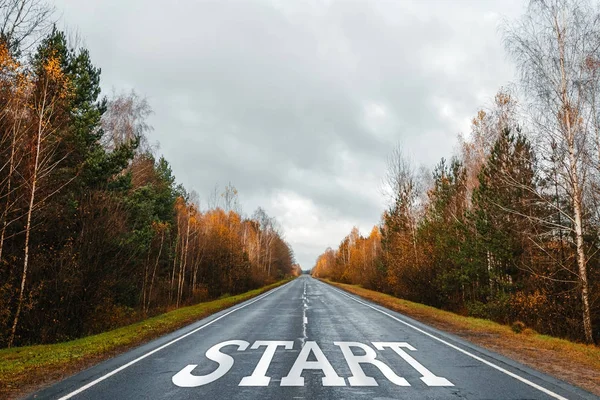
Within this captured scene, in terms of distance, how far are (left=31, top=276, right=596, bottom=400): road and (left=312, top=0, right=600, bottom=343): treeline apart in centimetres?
670

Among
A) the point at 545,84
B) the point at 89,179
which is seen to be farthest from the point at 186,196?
the point at 545,84

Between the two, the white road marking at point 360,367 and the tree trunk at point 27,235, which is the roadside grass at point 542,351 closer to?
the white road marking at point 360,367

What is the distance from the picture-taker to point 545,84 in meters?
13.4

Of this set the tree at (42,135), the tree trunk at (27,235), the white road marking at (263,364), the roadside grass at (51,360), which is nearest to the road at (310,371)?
the white road marking at (263,364)

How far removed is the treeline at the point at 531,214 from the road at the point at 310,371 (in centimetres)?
670

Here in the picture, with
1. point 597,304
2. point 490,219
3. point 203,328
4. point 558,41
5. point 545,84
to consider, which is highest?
point 558,41

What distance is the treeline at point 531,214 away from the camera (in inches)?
498

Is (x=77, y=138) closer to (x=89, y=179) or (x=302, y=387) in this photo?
(x=89, y=179)

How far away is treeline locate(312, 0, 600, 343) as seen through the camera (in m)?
12.7

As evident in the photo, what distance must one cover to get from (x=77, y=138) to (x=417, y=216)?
979 inches

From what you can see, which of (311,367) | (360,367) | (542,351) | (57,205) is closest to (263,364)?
(311,367)

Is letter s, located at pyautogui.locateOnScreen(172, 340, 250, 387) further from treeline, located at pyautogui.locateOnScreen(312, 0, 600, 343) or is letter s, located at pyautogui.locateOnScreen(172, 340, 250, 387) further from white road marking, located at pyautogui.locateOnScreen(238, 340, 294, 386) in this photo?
treeline, located at pyautogui.locateOnScreen(312, 0, 600, 343)

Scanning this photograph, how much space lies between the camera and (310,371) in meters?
6.95

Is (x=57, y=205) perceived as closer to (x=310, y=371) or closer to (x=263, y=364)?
(x=263, y=364)
